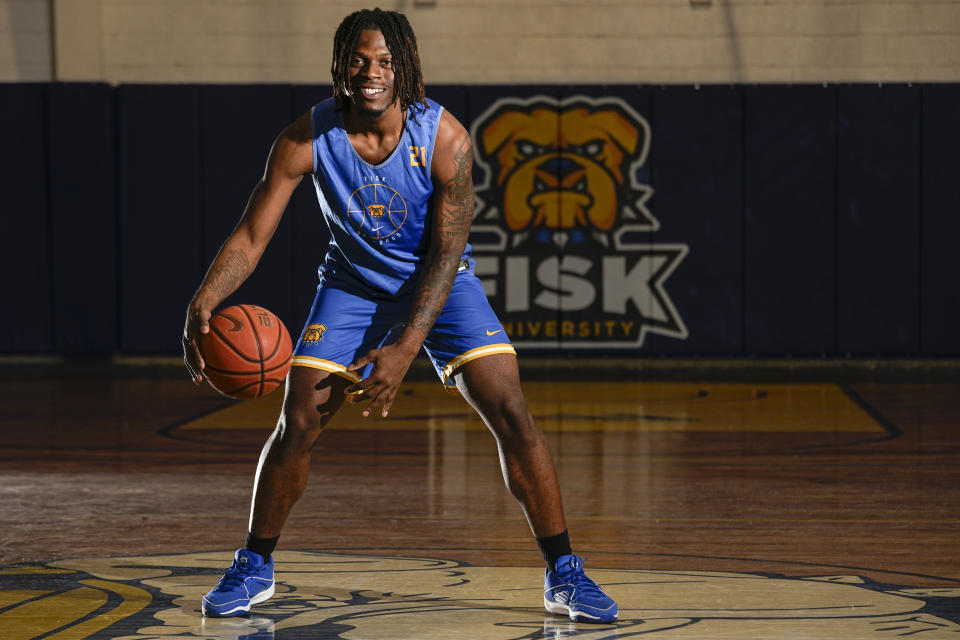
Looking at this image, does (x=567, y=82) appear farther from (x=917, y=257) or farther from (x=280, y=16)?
(x=917, y=257)

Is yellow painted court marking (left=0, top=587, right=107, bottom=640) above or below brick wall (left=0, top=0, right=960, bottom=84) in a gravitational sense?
below

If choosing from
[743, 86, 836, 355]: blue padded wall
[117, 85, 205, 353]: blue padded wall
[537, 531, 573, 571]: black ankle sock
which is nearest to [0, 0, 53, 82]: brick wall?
[117, 85, 205, 353]: blue padded wall

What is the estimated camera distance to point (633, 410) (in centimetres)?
871

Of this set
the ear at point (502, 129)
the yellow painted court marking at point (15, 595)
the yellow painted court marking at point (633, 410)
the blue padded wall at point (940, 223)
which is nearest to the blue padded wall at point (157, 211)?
the yellow painted court marking at point (633, 410)

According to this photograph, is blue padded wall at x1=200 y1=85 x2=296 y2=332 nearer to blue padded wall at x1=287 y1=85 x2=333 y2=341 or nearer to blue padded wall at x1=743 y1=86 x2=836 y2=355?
blue padded wall at x1=287 y1=85 x2=333 y2=341

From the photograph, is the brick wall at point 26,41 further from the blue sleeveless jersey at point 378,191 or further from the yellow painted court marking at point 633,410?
the blue sleeveless jersey at point 378,191

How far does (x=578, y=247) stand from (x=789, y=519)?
5.87 meters

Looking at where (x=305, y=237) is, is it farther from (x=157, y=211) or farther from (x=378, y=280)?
(x=378, y=280)

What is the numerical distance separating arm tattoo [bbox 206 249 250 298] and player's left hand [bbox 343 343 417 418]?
0.42 m

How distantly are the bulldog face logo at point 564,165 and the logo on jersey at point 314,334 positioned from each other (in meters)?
7.28

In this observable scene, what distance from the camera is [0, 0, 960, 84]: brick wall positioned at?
10.8m

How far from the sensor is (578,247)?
1088cm

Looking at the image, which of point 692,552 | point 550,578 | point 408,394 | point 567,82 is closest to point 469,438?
point 408,394

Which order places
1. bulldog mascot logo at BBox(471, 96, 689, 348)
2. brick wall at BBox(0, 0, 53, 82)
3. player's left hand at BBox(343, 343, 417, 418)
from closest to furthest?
player's left hand at BBox(343, 343, 417, 418) → bulldog mascot logo at BBox(471, 96, 689, 348) → brick wall at BBox(0, 0, 53, 82)
